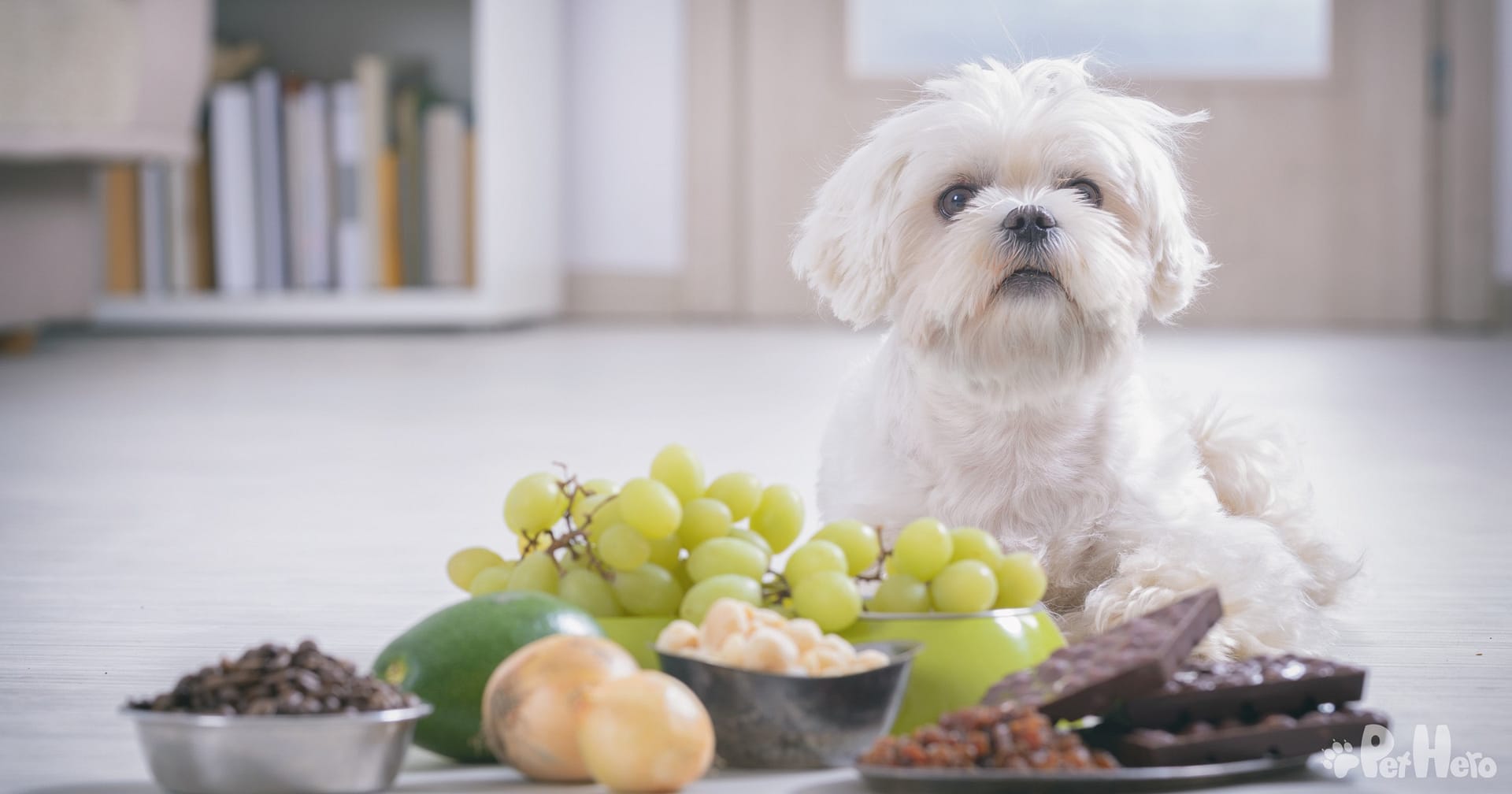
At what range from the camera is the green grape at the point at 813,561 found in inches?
41.4

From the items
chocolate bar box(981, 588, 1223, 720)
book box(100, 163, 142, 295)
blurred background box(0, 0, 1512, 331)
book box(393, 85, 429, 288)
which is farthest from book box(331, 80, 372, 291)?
chocolate bar box(981, 588, 1223, 720)

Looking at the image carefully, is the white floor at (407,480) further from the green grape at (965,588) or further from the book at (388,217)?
the book at (388,217)

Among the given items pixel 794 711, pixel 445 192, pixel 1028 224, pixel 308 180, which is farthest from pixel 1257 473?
pixel 308 180

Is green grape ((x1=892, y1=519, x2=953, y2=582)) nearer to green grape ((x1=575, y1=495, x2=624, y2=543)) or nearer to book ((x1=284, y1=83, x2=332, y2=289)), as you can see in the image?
green grape ((x1=575, y1=495, x2=624, y2=543))

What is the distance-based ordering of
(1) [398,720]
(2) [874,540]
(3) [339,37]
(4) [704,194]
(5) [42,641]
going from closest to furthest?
(1) [398,720] < (2) [874,540] < (5) [42,641] < (3) [339,37] < (4) [704,194]

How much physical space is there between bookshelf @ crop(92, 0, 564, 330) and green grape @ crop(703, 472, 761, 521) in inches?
162

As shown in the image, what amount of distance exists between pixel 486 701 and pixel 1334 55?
5.44m

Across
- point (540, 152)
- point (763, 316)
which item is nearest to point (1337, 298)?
point (763, 316)

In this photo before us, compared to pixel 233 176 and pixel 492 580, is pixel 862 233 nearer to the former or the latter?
pixel 492 580

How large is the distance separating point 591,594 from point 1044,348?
478 mm

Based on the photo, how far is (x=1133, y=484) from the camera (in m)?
1.40

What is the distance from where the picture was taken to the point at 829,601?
39.6 inches

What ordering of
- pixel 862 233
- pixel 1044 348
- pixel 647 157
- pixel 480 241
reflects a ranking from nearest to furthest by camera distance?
1. pixel 1044 348
2. pixel 862 233
3. pixel 480 241
4. pixel 647 157

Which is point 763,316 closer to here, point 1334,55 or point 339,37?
point 339,37
